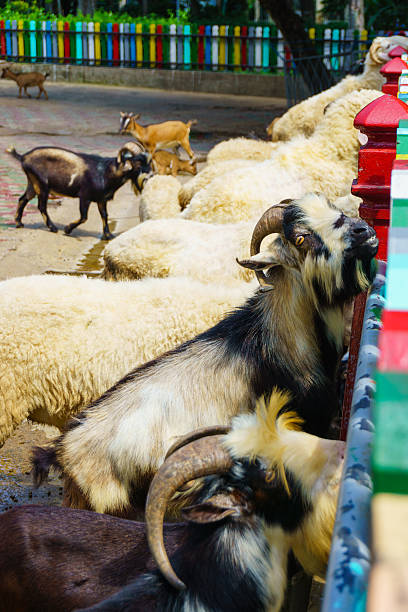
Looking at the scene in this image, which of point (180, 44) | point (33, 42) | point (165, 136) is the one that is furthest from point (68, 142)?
point (33, 42)

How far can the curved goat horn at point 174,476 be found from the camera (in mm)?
1738

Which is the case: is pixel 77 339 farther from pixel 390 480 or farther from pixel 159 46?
pixel 159 46

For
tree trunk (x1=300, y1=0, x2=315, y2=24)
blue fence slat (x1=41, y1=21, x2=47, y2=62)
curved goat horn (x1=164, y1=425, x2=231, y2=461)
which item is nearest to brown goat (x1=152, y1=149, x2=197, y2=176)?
curved goat horn (x1=164, y1=425, x2=231, y2=461)

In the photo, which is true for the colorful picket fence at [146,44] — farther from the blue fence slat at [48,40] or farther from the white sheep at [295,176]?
the white sheep at [295,176]

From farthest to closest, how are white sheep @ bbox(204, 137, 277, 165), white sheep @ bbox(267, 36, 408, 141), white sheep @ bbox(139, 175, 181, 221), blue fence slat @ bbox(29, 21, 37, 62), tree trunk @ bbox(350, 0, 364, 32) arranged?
1. blue fence slat @ bbox(29, 21, 37, 62)
2. tree trunk @ bbox(350, 0, 364, 32)
3. white sheep @ bbox(204, 137, 277, 165)
4. white sheep @ bbox(267, 36, 408, 141)
5. white sheep @ bbox(139, 175, 181, 221)

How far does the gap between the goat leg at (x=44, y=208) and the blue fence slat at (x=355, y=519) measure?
802 cm

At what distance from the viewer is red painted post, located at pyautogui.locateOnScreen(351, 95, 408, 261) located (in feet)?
7.63

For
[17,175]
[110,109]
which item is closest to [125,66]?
[110,109]

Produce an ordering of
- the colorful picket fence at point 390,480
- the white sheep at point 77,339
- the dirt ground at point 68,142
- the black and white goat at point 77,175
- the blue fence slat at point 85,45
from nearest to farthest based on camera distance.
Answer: the colorful picket fence at point 390,480 < the white sheep at point 77,339 < the dirt ground at point 68,142 < the black and white goat at point 77,175 < the blue fence slat at point 85,45

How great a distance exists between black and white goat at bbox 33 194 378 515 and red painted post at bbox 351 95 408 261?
0.37 m

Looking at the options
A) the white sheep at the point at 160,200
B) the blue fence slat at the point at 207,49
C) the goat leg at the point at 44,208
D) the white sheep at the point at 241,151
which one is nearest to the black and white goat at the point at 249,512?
the white sheep at the point at 160,200

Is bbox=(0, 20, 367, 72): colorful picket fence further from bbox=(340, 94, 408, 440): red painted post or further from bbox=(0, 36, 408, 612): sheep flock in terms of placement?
bbox=(340, 94, 408, 440): red painted post

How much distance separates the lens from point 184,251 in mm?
4723

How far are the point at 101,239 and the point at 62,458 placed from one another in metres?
6.15
